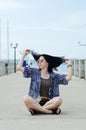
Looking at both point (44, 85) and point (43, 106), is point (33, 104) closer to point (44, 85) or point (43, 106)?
point (43, 106)

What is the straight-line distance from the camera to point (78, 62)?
1673 inches

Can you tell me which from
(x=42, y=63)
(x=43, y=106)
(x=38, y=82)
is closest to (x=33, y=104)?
(x=43, y=106)

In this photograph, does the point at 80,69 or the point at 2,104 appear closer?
the point at 2,104

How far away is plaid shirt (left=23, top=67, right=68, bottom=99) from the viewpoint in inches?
461

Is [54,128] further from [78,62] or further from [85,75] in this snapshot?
[78,62]

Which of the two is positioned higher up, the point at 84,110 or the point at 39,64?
the point at 39,64

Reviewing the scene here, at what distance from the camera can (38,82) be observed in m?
11.7

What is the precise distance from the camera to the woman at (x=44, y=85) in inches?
451

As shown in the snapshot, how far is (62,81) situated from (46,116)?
4.00ft

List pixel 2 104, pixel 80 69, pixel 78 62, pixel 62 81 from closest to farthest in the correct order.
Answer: pixel 62 81 < pixel 2 104 < pixel 80 69 < pixel 78 62

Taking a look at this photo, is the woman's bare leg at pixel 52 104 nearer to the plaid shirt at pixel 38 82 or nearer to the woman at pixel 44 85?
the woman at pixel 44 85

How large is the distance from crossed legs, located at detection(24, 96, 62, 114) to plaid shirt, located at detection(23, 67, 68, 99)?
0.27m

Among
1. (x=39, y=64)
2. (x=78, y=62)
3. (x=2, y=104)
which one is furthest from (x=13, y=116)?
(x=78, y=62)

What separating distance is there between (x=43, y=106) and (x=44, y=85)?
522 mm
